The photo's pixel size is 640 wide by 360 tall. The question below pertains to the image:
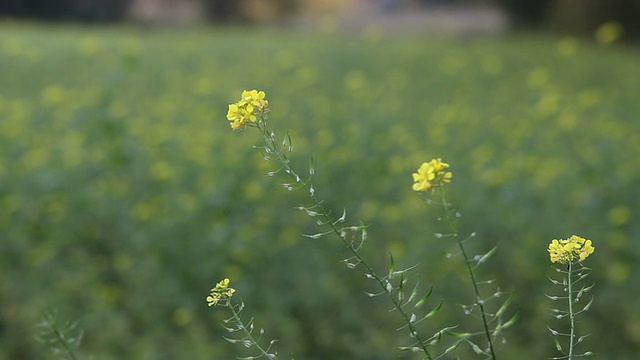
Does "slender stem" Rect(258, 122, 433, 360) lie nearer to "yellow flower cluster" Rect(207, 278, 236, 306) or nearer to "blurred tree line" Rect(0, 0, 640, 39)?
"yellow flower cluster" Rect(207, 278, 236, 306)

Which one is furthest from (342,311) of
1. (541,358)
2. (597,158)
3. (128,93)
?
(128,93)

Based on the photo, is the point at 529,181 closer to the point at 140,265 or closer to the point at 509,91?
the point at 140,265

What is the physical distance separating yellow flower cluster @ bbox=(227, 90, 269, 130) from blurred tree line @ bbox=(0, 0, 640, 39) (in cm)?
1493

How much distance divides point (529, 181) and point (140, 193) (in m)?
1.96

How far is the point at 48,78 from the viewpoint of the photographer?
31.2 ft

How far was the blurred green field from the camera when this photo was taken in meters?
3.92

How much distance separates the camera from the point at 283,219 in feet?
14.5

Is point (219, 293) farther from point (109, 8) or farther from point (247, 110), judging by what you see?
point (109, 8)

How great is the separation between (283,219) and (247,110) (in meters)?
3.20

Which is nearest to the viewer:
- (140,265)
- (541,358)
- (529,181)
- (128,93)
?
(541,358)

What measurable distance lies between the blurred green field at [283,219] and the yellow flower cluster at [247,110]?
4.56 ft

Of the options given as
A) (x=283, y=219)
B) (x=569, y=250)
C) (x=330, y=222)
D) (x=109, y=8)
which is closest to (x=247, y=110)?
(x=330, y=222)

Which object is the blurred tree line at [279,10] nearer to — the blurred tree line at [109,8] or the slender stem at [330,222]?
the blurred tree line at [109,8]

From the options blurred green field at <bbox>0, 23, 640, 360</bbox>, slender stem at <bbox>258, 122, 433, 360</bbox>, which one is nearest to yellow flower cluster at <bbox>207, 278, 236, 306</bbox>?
slender stem at <bbox>258, 122, 433, 360</bbox>
